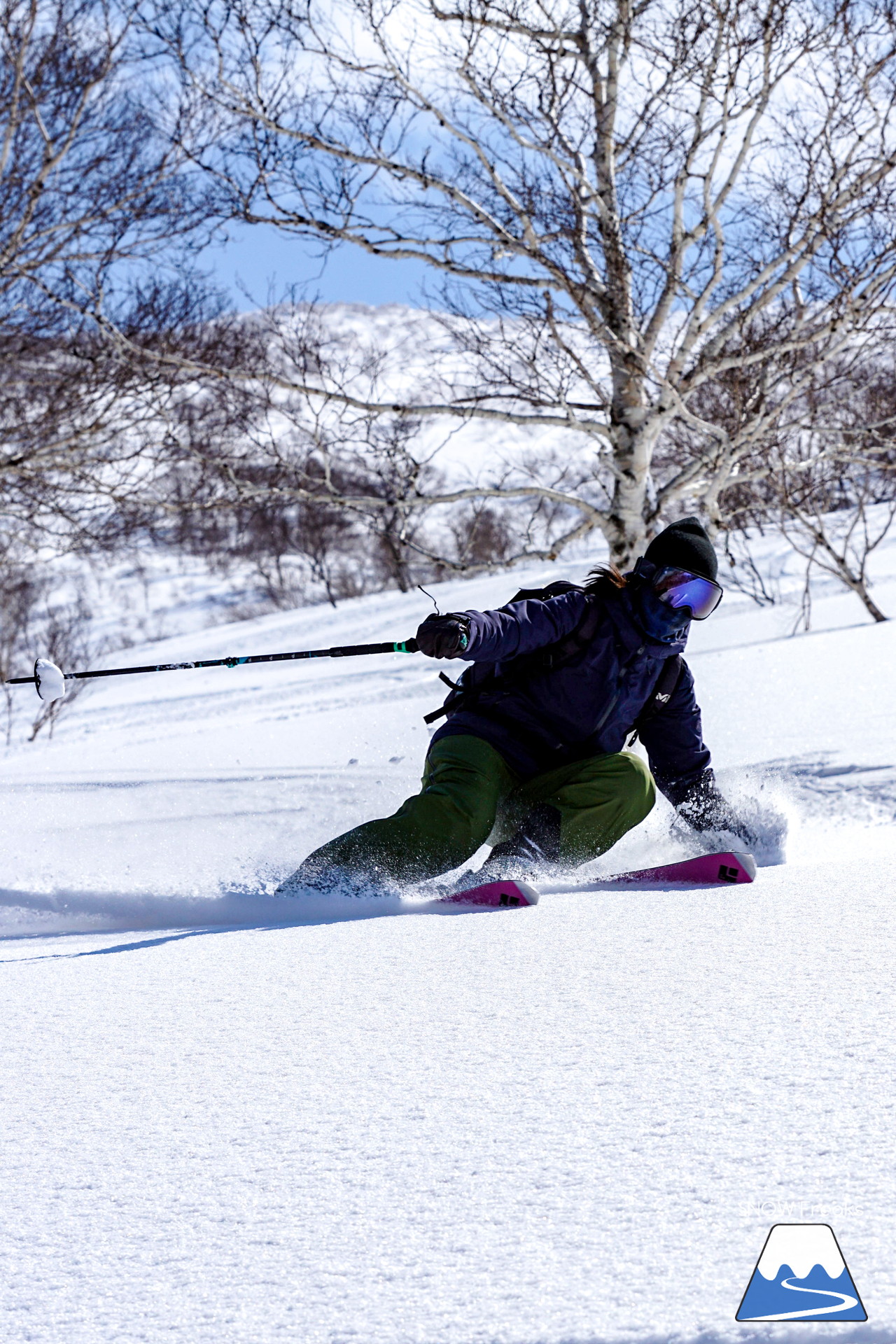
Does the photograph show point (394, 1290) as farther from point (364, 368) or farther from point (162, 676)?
point (162, 676)

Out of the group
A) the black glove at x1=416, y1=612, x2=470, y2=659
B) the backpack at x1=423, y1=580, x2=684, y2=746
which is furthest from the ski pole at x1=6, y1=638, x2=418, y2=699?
the black glove at x1=416, y1=612, x2=470, y2=659

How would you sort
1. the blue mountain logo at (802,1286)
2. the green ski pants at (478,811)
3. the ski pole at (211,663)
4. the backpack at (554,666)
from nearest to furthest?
the blue mountain logo at (802,1286) → the green ski pants at (478,811) → the backpack at (554,666) → the ski pole at (211,663)

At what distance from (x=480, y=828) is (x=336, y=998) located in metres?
1.13

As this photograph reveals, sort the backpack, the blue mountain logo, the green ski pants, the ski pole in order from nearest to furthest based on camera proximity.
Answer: the blue mountain logo → the green ski pants → the backpack → the ski pole

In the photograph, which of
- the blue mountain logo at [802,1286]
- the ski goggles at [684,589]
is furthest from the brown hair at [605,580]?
the blue mountain logo at [802,1286]

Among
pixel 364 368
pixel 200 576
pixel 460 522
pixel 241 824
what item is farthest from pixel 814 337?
pixel 200 576

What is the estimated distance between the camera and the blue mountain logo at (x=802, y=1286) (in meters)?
0.86

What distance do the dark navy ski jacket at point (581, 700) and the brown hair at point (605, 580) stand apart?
2cm

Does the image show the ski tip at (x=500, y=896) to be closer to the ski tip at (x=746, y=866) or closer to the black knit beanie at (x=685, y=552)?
the ski tip at (x=746, y=866)

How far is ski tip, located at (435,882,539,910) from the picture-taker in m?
2.53

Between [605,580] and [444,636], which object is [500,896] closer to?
[444,636]

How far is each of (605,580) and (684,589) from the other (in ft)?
0.83

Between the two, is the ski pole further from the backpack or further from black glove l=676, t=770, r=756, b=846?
black glove l=676, t=770, r=756, b=846

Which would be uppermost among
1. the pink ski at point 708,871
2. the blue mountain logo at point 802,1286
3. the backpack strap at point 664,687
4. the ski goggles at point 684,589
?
the ski goggles at point 684,589
